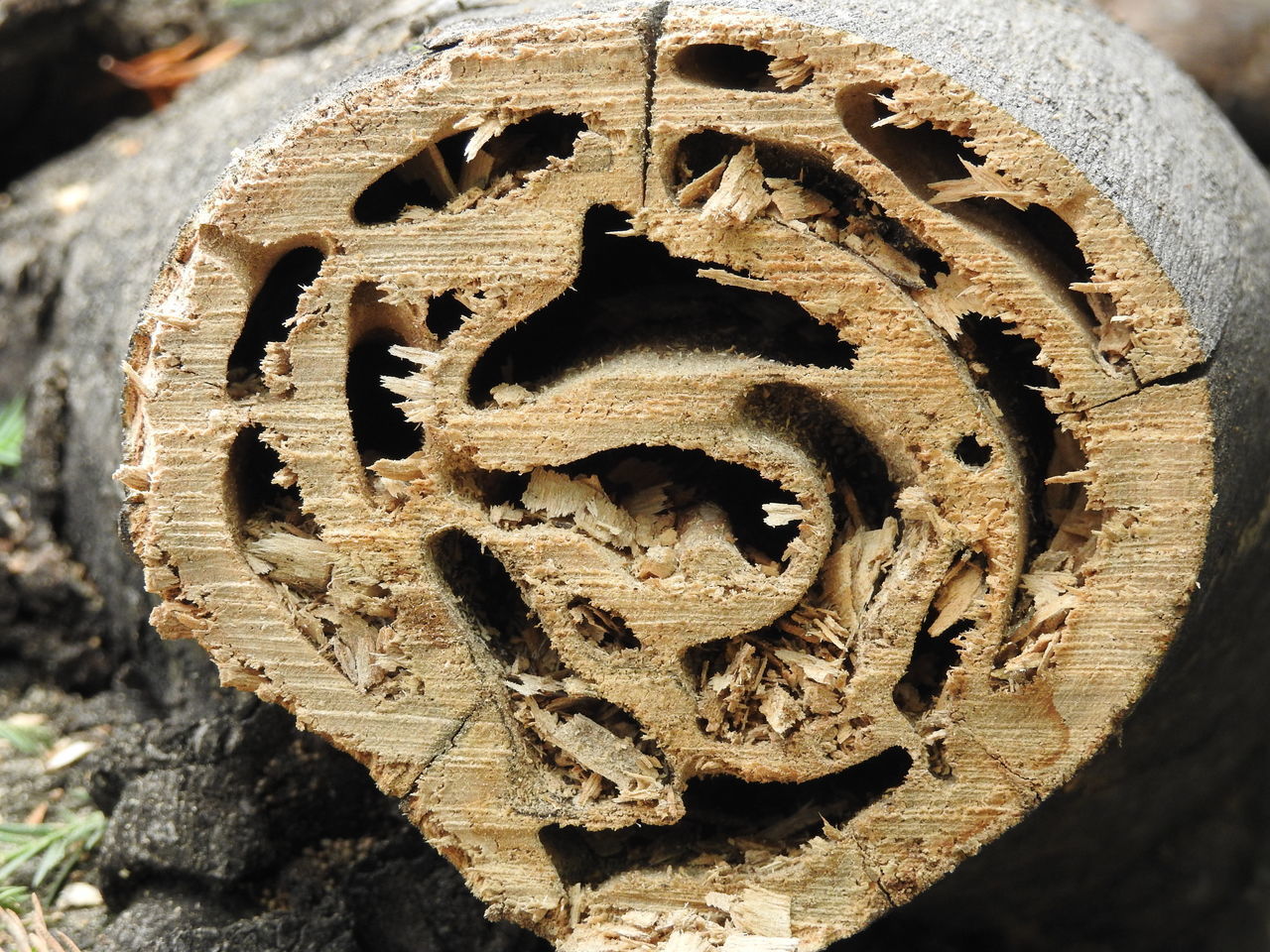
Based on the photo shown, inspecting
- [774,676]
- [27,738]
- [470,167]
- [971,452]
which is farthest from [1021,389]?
[27,738]

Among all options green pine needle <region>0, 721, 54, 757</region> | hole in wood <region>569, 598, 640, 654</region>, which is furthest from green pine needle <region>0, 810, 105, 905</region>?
hole in wood <region>569, 598, 640, 654</region>

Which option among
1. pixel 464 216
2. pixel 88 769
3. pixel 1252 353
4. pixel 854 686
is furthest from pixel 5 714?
pixel 1252 353

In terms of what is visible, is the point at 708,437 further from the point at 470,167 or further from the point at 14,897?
the point at 14,897

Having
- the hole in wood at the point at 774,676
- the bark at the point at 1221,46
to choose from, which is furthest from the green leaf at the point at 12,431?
the bark at the point at 1221,46

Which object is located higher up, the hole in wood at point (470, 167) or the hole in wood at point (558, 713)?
the hole in wood at point (470, 167)

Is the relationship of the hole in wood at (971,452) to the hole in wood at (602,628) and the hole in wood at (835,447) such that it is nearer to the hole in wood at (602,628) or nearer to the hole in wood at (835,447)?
the hole in wood at (835,447)

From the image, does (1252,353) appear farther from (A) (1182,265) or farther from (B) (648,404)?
(B) (648,404)

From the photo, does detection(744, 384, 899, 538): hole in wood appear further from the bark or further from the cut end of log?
the bark
